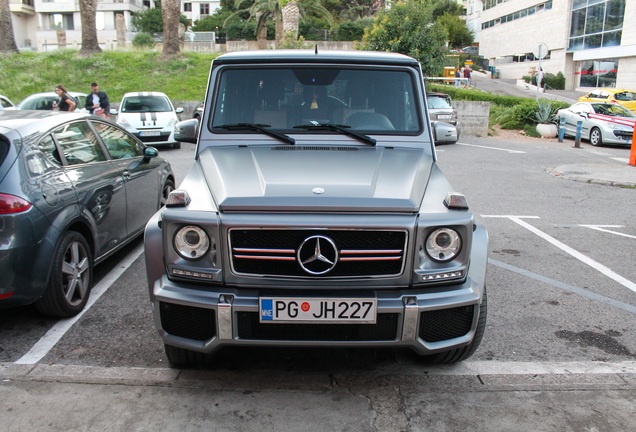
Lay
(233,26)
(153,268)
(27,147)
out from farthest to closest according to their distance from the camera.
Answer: (233,26) → (27,147) → (153,268)

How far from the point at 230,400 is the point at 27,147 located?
258 cm

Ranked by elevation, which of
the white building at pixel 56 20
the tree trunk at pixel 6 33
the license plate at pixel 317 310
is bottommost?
the license plate at pixel 317 310

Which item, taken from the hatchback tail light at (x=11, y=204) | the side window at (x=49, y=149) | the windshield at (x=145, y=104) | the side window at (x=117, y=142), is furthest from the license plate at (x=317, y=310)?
the windshield at (x=145, y=104)

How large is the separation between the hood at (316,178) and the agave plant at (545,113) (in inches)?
842

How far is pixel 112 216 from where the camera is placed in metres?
5.43

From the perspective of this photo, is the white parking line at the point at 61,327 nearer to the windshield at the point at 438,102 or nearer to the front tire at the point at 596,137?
the windshield at the point at 438,102

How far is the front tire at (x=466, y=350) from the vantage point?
3635 millimetres

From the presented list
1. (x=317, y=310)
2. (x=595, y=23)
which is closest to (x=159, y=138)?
(x=317, y=310)

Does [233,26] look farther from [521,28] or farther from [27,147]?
[27,147]

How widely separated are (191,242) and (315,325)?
850mm

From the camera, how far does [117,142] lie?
6.11 metres

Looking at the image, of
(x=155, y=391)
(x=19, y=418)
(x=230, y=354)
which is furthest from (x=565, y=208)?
(x=19, y=418)

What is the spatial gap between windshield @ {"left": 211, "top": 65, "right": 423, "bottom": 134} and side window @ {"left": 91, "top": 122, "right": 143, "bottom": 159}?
1.91 metres

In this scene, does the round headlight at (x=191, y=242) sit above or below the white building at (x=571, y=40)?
below
